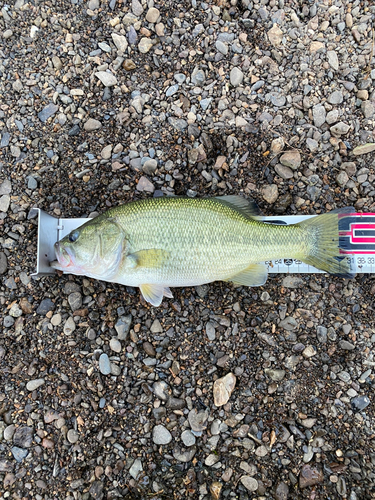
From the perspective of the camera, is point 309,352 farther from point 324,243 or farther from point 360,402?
point 324,243

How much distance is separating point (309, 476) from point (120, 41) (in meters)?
4.93

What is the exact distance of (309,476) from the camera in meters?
3.19

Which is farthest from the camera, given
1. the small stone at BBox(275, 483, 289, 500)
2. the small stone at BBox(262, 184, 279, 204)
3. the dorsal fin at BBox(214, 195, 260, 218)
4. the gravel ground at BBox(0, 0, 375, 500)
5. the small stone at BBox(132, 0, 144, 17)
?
the small stone at BBox(132, 0, 144, 17)

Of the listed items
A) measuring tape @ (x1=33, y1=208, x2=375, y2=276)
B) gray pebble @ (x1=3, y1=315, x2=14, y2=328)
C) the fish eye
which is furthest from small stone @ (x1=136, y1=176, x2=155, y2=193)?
gray pebble @ (x1=3, y1=315, x2=14, y2=328)

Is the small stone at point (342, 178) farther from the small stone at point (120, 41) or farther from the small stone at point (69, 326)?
the small stone at point (69, 326)

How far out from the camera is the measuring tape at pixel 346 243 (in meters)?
3.50

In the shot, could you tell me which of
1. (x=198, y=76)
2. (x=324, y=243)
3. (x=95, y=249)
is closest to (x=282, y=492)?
(x=324, y=243)

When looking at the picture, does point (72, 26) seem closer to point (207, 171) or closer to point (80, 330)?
point (207, 171)

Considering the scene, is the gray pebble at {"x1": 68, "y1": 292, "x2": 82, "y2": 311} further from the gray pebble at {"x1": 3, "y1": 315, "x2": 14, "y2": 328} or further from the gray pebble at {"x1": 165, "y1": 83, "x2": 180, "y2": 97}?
the gray pebble at {"x1": 165, "y1": 83, "x2": 180, "y2": 97}

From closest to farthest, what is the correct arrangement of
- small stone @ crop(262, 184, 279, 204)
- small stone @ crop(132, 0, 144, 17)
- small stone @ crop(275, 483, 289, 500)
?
small stone @ crop(275, 483, 289, 500) → small stone @ crop(262, 184, 279, 204) → small stone @ crop(132, 0, 144, 17)

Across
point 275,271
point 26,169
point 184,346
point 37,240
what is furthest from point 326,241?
point 26,169

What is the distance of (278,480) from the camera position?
126 inches

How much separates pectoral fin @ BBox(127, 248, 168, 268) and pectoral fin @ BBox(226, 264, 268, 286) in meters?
0.70

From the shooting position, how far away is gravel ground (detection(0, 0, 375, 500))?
3266 millimetres
